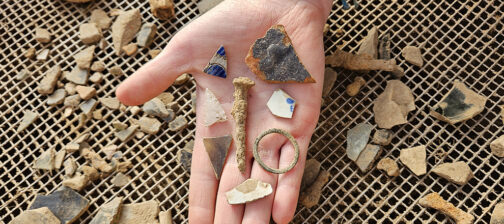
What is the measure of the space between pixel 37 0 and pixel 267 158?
114 centimetres

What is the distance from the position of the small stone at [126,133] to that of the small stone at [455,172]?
983mm

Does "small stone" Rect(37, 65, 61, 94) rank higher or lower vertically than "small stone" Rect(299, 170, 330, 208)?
higher

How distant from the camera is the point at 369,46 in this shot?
66.4 inches

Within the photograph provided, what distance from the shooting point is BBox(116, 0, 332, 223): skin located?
54.3 inches

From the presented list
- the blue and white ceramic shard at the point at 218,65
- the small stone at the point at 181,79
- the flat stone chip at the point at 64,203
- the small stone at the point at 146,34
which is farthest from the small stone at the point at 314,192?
the small stone at the point at 146,34

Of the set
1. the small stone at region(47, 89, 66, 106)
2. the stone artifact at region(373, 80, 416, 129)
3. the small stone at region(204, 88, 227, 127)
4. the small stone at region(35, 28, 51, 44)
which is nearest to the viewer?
the small stone at region(204, 88, 227, 127)

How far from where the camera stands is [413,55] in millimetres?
1670

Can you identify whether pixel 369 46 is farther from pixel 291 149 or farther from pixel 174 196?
pixel 174 196

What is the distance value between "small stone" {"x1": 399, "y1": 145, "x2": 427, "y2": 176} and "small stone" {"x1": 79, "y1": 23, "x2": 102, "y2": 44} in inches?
45.3

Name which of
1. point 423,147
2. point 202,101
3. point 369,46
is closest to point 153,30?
point 202,101

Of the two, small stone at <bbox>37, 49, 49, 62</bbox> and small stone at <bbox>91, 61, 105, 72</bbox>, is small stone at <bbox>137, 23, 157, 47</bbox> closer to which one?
small stone at <bbox>91, 61, 105, 72</bbox>

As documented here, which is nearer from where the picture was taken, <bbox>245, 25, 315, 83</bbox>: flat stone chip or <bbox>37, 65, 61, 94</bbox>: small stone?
<bbox>245, 25, 315, 83</bbox>: flat stone chip

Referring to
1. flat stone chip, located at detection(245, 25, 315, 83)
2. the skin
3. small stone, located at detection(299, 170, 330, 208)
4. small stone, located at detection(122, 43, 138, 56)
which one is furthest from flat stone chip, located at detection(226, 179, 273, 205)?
small stone, located at detection(122, 43, 138, 56)

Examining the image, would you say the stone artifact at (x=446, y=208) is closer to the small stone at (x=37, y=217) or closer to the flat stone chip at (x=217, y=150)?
the flat stone chip at (x=217, y=150)
